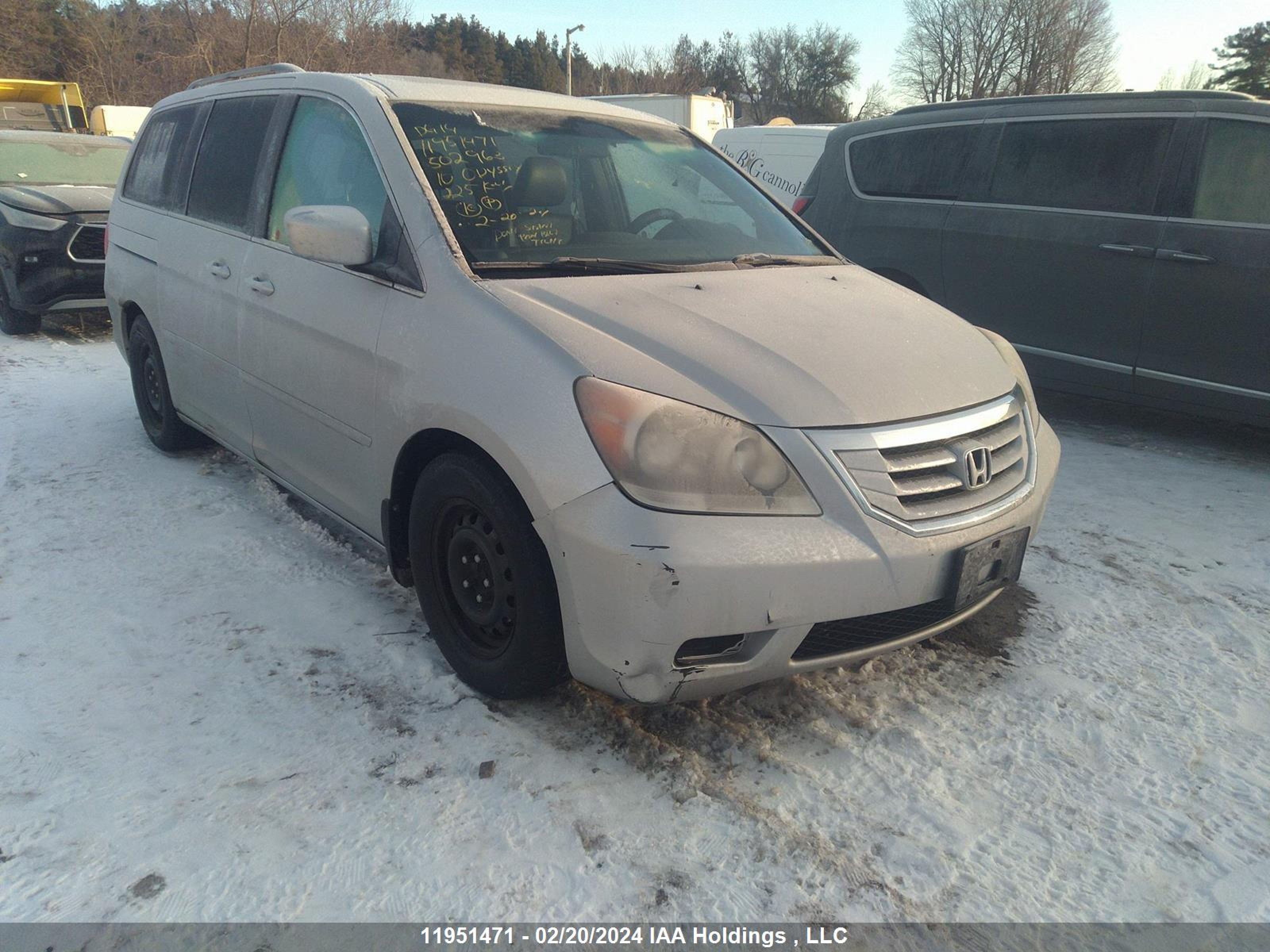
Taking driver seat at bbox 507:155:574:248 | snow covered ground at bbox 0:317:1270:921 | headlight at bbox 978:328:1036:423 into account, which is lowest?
snow covered ground at bbox 0:317:1270:921

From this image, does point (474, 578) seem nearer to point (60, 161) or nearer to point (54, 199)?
point (54, 199)

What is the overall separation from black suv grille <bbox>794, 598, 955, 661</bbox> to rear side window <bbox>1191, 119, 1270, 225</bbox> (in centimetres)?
361

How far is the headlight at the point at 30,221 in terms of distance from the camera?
7344 mm

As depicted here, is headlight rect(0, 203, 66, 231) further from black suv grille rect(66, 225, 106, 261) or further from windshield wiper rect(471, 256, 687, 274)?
windshield wiper rect(471, 256, 687, 274)

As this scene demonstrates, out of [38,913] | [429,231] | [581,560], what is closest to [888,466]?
[581,560]

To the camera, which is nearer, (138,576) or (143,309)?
(138,576)

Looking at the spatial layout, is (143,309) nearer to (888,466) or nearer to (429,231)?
(429,231)

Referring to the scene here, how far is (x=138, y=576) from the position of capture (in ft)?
11.1

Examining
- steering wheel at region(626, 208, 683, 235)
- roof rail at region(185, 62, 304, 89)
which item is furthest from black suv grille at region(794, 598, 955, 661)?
roof rail at region(185, 62, 304, 89)

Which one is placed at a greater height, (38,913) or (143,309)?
(143,309)

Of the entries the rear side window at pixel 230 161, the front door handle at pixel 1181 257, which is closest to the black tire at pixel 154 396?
the rear side window at pixel 230 161

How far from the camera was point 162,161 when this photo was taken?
15.0ft

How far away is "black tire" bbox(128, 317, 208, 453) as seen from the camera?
15.0ft

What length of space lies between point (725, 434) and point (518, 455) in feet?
1.68
